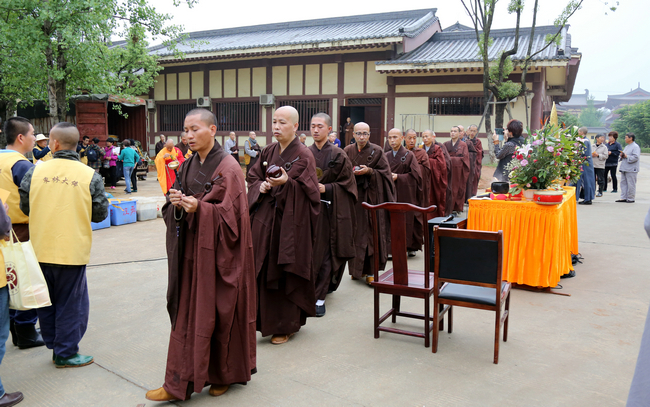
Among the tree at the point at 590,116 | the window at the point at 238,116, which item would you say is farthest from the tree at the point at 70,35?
the tree at the point at 590,116

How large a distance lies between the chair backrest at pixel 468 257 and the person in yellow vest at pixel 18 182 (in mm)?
2708

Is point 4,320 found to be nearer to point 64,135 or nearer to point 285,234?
point 64,135

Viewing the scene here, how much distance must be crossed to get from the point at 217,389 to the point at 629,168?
422 inches

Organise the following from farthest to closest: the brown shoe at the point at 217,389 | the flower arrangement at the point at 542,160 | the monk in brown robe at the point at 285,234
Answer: the flower arrangement at the point at 542,160 < the monk in brown robe at the point at 285,234 < the brown shoe at the point at 217,389

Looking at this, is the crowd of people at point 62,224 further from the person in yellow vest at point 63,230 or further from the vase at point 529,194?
the vase at point 529,194

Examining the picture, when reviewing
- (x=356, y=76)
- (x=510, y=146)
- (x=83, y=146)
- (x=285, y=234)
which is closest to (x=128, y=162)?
(x=83, y=146)

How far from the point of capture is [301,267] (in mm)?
3371

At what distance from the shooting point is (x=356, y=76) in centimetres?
1473

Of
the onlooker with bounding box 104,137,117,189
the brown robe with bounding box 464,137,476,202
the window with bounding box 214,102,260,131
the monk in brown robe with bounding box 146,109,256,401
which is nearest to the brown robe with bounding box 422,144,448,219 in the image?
the brown robe with bounding box 464,137,476,202

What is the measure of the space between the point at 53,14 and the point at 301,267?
7.60 m

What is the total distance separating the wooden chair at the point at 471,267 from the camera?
9.86 feet

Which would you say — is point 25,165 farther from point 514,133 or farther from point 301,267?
point 514,133

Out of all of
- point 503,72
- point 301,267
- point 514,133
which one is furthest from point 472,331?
point 503,72

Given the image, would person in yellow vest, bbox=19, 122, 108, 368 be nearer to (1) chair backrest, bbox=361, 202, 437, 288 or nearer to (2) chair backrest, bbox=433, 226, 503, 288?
(1) chair backrest, bbox=361, 202, 437, 288
